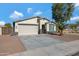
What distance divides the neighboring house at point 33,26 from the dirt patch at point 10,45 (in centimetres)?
70

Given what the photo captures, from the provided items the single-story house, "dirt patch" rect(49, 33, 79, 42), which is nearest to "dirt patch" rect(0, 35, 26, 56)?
the single-story house

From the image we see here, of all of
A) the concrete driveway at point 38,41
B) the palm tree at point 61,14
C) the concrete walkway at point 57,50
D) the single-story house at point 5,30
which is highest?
the palm tree at point 61,14

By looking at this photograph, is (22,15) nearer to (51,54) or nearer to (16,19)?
(16,19)

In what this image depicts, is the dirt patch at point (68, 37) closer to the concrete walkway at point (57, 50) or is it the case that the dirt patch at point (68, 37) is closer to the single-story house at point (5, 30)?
the concrete walkway at point (57, 50)

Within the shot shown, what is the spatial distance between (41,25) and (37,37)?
94 centimetres

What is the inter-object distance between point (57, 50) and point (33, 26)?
2233mm

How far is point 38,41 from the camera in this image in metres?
10.3

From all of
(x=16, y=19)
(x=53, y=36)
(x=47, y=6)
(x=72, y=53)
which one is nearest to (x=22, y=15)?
(x=16, y=19)

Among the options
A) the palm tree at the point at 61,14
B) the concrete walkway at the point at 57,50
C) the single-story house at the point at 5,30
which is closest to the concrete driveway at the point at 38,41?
the concrete walkway at the point at 57,50

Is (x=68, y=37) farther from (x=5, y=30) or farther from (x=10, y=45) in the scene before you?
(x=5, y=30)

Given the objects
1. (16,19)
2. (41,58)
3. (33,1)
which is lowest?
(41,58)

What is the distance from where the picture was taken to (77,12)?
9.98m

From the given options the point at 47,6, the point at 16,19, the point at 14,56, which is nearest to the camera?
the point at 14,56

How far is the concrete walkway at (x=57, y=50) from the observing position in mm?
8922
